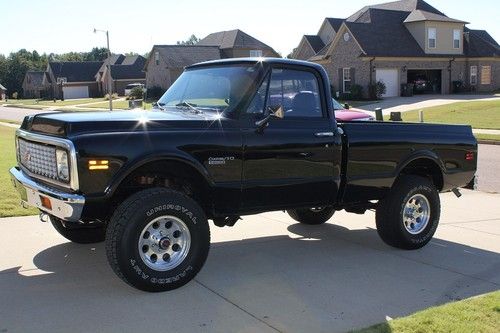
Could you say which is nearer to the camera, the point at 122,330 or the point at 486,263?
the point at 122,330

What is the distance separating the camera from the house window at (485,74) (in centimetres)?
4741

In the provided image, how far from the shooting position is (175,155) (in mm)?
4910

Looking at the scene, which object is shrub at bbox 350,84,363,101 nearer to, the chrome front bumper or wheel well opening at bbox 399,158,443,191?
wheel well opening at bbox 399,158,443,191

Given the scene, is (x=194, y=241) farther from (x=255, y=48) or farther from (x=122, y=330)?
(x=255, y=48)

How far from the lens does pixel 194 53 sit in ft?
200

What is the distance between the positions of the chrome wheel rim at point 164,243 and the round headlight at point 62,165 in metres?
0.78

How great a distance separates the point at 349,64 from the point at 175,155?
39.4 m

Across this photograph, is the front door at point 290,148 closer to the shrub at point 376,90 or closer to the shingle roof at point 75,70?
the shrub at point 376,90

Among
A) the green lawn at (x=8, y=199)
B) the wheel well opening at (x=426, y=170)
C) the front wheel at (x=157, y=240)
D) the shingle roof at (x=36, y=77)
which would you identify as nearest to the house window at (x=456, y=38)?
the green lawn at (x=8, y=199)

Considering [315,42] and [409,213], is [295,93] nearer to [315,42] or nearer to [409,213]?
[409,213]

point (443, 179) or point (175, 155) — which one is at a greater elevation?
point (175, 155)

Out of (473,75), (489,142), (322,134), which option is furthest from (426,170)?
(473,75)

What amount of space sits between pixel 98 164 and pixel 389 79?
4072cm

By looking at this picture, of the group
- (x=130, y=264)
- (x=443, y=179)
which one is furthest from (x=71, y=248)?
(x=443, y=179)
